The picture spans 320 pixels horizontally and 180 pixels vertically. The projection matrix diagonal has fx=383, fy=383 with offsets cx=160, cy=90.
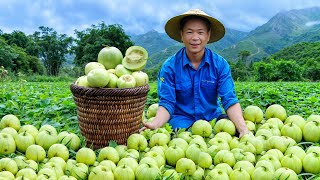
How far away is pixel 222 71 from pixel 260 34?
99.5 m

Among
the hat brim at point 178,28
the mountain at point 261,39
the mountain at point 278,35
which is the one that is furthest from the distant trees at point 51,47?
the hat brim at point 178,28

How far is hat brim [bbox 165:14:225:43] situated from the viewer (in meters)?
4.29

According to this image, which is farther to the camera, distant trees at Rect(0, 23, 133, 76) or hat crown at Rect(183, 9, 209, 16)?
distant trees at Rect(0, 23, 133, 76)

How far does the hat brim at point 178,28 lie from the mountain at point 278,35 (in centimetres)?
6899

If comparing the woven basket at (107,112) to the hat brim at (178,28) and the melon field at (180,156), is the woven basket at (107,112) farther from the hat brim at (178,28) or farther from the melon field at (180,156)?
the hat brim at (178,28)

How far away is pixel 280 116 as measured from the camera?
4469 mm

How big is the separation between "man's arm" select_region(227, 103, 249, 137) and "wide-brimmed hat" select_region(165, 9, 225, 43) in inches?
35.2

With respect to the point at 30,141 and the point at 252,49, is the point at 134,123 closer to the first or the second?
the point at 30,141

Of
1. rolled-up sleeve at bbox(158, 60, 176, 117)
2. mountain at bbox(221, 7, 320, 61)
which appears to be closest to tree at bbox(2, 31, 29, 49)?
mountain at bbox(221, 7, 320, 61)

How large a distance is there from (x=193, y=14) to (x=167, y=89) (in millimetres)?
893

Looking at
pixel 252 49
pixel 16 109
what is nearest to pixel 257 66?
pixel 16 109

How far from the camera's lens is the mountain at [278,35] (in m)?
80.2

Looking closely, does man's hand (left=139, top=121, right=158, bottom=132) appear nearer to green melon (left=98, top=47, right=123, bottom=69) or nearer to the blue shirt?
the blue shirt

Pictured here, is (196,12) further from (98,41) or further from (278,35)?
(278,35)
